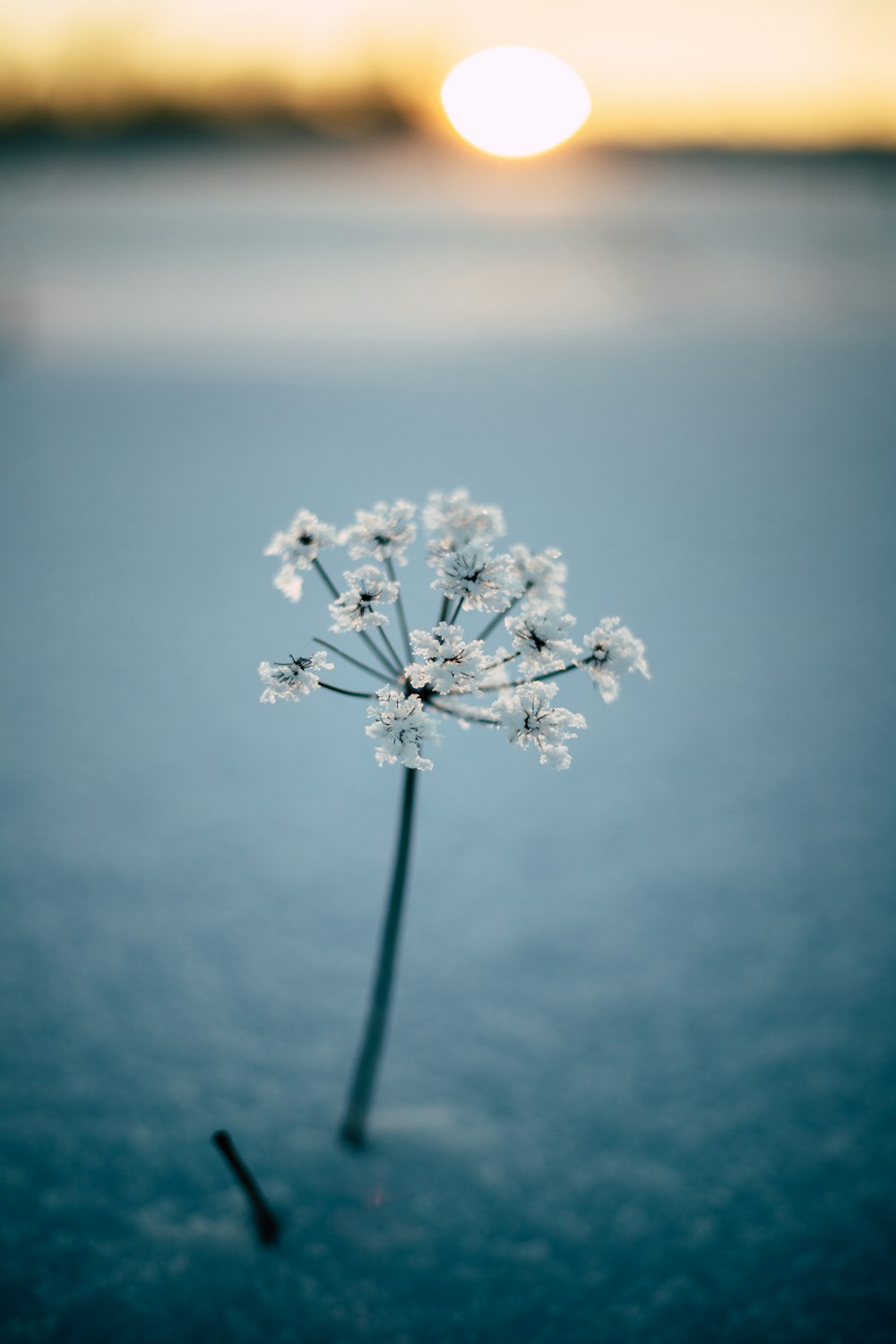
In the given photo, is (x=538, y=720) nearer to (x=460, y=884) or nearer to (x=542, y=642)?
(x=542, y=642)

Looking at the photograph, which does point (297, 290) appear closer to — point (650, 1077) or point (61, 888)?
point (61, 888)

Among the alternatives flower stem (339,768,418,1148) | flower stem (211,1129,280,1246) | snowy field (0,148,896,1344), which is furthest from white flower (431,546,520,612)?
snowy field (0,148,896,1344)

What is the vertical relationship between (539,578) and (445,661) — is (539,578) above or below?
above

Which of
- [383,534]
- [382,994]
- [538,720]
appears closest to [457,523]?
[383,534]

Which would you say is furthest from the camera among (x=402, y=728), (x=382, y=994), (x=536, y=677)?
(x=382, y=994)

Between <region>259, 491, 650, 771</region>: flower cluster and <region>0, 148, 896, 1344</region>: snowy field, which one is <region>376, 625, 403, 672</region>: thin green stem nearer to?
<region>259, 491, 650, 771</region>: flower cluster

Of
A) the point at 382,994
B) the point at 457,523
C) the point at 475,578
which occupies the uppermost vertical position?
the point at 457,523
